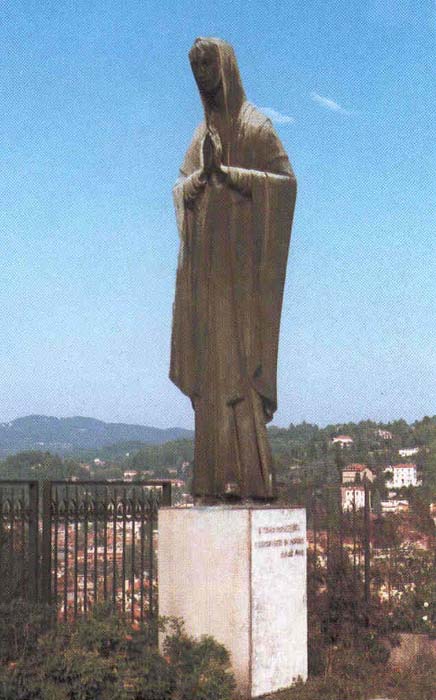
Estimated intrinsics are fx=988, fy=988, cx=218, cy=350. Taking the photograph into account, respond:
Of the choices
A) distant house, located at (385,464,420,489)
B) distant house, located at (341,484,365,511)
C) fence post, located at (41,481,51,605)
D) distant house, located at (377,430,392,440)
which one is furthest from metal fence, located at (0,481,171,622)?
distant house, located at (377,430,392,440)

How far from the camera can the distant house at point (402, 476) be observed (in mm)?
16103

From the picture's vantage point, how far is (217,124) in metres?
9.26

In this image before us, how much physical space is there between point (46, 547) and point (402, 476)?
1033 cm

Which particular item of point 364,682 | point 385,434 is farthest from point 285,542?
point 385,434

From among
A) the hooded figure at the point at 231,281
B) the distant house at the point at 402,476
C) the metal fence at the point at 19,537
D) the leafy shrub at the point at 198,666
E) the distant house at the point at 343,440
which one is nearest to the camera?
the leafy shrub at the point at 198,666

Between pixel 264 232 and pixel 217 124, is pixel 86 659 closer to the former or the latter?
pixel 264 232

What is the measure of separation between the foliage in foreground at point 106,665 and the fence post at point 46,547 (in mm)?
1987

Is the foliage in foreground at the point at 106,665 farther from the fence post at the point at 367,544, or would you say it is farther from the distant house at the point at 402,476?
the distant house at the point at 402,476

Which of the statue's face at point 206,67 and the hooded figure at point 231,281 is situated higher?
the statue's face at point 206,67

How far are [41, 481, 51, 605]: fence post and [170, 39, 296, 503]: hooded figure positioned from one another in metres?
2.12

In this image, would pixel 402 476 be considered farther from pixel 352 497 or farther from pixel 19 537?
pixel 19 537

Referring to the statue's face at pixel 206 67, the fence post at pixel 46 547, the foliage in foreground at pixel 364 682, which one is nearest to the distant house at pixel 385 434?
the foliage in foreground at pixel 364 682

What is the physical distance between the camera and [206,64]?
355 inches

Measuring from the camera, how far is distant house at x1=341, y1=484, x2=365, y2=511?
11.0 meters
